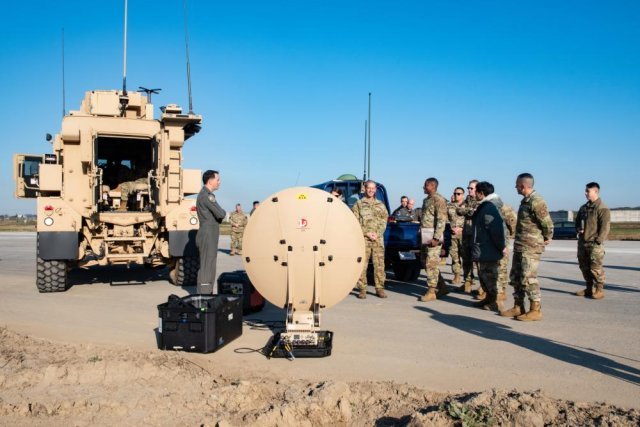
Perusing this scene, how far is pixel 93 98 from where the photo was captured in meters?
11.1

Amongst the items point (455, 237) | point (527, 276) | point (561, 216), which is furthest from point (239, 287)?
point (561, 216)

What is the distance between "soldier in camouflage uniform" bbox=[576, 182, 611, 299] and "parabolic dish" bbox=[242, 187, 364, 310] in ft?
19.7

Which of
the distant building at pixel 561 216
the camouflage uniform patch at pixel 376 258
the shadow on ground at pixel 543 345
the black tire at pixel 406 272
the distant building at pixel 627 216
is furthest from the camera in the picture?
the distant building at pixel 627 216

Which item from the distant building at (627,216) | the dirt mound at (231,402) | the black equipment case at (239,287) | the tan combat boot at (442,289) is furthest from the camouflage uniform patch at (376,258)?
the distant building at (627,216)

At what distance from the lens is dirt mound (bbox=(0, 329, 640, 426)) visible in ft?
12.1

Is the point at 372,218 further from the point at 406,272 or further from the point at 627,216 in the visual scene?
the point at 627,216

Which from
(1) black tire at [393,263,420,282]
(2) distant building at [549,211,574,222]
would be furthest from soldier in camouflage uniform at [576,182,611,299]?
(2) distant building at [549,211,574,222]

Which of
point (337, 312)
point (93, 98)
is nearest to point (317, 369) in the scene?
point (337, 312)

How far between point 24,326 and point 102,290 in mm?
3494

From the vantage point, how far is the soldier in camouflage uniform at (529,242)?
7309 mm

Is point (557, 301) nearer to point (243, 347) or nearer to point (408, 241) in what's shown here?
point (408, 241)

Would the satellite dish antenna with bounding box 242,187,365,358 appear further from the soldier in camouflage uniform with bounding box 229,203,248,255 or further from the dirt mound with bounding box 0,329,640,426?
the soldier in camouflage uniform with bounding box 229,203,248,255

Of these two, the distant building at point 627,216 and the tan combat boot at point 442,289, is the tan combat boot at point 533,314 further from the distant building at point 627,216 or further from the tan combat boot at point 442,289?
the distant building at point 627,216

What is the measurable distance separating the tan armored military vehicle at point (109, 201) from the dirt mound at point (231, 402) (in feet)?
17.7
